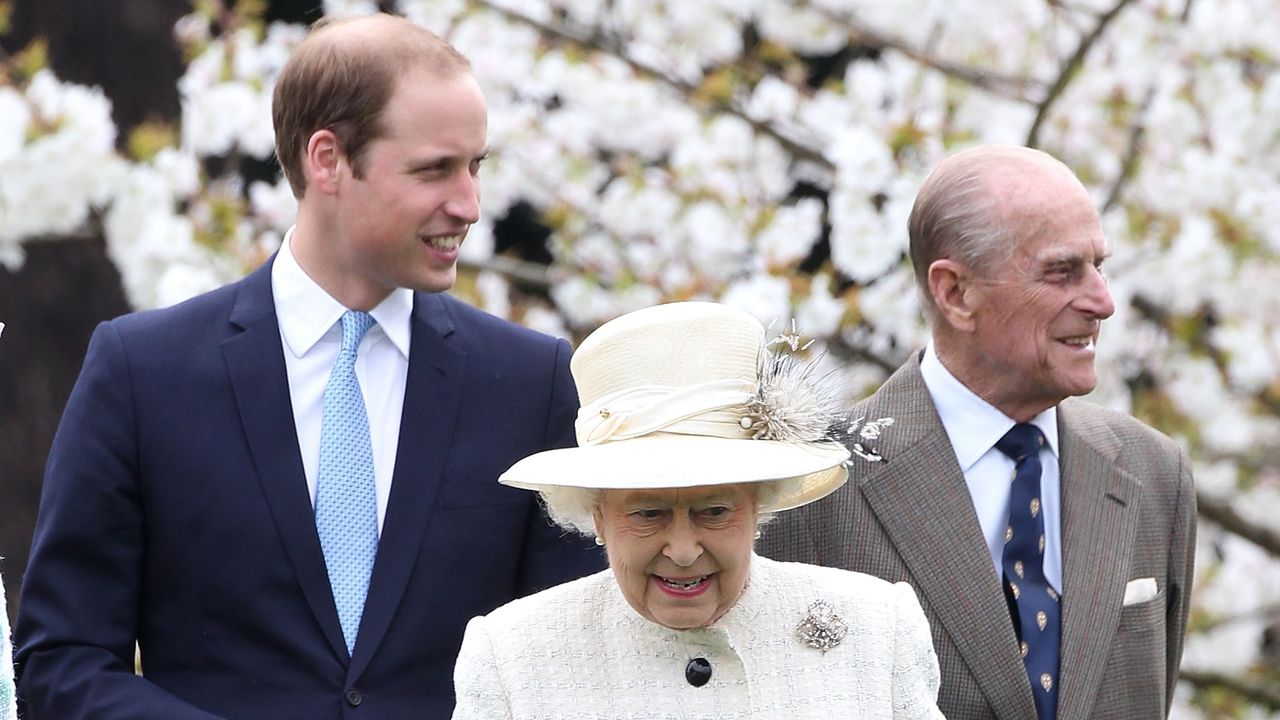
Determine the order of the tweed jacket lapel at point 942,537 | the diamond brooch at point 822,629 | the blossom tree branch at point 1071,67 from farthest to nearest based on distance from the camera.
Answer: the blossom tree branch at point 1071,67 < the tweed jacket lapel at point 942,537 < the diamond brooch at point 822,629

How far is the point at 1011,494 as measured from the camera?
3670 mm

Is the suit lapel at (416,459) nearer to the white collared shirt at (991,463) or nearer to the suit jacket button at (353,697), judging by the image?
the suit jacket button at (353,697)

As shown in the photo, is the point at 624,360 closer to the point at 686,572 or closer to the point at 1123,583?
the point at 686,572

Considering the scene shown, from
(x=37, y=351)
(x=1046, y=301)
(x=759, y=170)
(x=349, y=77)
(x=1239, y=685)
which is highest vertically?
(x=349, y=77)

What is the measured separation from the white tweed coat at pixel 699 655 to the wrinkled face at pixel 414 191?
2.17 ft

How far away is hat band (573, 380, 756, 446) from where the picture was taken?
9.57ft

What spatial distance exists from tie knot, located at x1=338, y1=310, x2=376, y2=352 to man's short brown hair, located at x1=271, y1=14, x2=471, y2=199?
0.23m

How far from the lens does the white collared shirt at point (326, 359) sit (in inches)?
134

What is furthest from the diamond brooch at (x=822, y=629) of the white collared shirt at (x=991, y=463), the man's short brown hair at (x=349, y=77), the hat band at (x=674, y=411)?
the man's short brown hair at (x=349, y=77)

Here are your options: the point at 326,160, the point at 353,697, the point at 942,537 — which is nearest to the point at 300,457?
the point at 353,697

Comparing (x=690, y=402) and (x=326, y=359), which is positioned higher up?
(x=690, y=402)

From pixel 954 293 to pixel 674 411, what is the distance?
3.23 feet

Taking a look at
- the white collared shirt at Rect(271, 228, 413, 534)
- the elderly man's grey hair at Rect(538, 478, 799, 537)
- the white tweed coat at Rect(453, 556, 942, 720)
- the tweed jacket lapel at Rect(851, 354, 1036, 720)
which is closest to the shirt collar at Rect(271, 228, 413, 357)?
the white collared shirt at Rect(271, 228, 413, 534)

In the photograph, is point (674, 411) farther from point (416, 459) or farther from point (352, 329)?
point (352, 329)
